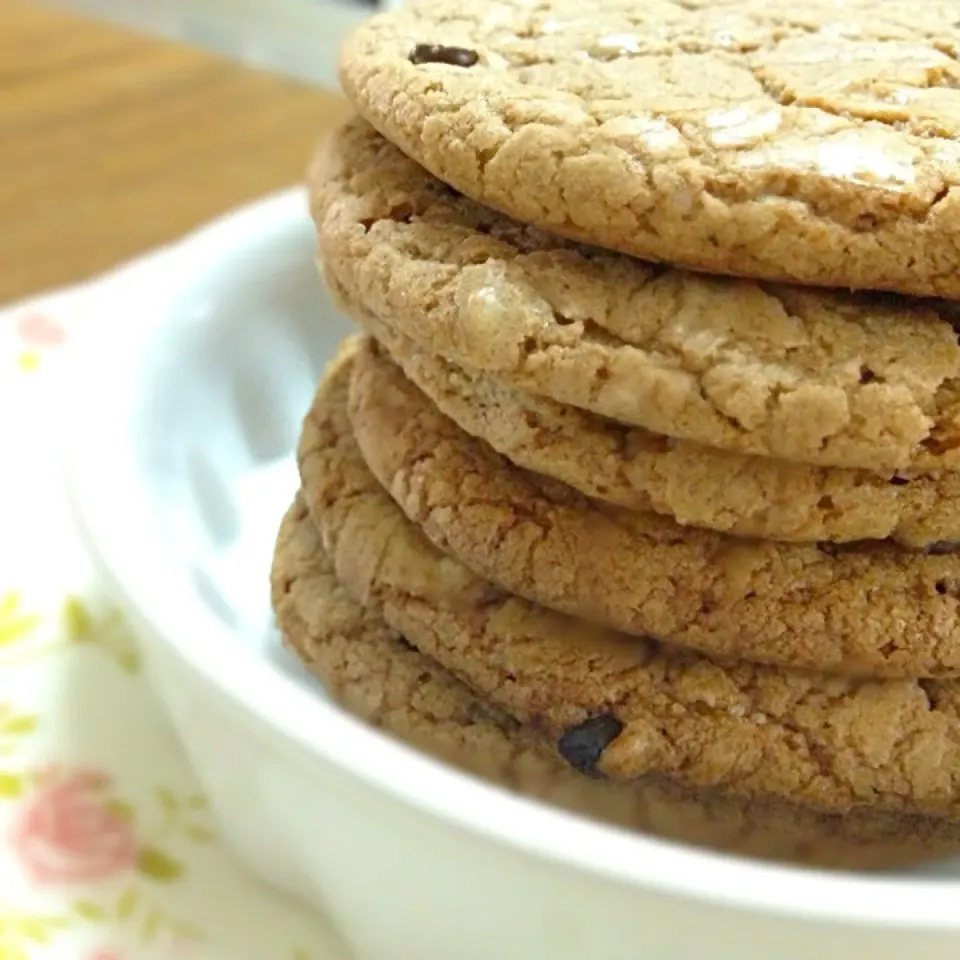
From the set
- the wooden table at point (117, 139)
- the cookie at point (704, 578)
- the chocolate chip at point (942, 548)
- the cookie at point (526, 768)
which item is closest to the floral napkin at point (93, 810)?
the cookie at point (526, 768)

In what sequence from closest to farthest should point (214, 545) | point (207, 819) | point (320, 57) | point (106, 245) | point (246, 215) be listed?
point (207, 819) → point (214, 545) → point (246, 215) → point (106, 245) → point (320, 57)

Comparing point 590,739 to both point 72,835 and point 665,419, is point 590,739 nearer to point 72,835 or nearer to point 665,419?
point 665,419

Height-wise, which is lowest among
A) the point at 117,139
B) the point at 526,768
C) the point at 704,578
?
the point at 117,139

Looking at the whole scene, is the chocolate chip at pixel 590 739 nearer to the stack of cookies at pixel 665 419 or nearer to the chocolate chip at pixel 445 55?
→ the stack of cookies at pixel 665 419

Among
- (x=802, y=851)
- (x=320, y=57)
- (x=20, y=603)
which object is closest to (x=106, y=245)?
(x=20, y=603)

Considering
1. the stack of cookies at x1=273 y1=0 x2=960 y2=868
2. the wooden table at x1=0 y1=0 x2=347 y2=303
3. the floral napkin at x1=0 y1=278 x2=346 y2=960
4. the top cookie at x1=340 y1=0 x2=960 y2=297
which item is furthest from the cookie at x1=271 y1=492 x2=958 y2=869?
the wooden table at x1=0 y1=0 x2=347 y2=303

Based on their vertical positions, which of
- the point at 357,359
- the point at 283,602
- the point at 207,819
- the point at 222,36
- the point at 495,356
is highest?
the point at 495,356

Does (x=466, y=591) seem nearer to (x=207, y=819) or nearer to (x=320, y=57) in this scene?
(x=207, y=819)

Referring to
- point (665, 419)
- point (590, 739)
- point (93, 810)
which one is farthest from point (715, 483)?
point (93, 810)
